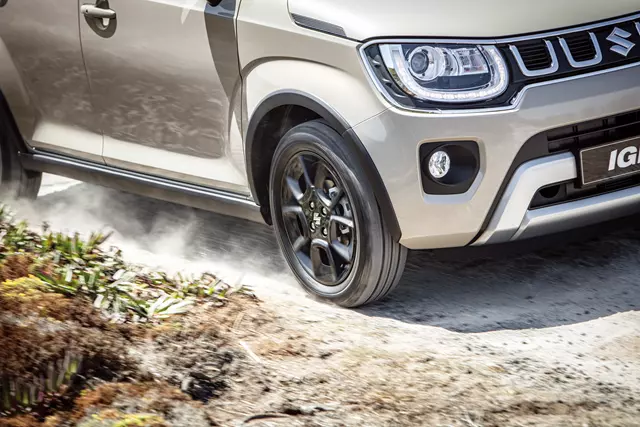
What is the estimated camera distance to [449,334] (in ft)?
16.4

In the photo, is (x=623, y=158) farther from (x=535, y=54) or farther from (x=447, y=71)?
(x=447, y=71)

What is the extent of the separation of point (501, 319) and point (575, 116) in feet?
2.99

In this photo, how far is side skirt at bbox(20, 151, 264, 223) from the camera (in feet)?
18.5

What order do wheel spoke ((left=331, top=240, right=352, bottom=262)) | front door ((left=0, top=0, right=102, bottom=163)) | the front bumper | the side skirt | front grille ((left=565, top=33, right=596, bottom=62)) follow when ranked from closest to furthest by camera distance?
the front bumper < front grille ((left=565, top=33, right=596, bottom=62)) < wheel spoke ((left=331, top=240, right=352, bottom=262)) < the side skirt < front door ((left=0, top=0, right=102, bottom=163))

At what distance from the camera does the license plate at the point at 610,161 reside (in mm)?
4848

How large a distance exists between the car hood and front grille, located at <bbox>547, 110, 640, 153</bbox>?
0.38 metres

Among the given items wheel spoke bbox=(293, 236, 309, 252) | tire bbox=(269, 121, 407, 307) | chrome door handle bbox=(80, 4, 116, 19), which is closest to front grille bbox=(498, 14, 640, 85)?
tire bbox=(269, 121, 407, 307)

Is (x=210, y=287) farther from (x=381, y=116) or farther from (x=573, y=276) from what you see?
(x=573, y=276)

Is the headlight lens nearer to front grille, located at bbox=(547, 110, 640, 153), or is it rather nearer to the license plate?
front grille, located at bbox=(547, 110, 640, 153)

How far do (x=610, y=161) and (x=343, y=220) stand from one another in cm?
106

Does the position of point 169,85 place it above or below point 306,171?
above


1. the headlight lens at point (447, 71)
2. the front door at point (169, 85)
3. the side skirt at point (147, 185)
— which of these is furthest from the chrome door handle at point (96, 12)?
the headlight lens at point (447, 71)

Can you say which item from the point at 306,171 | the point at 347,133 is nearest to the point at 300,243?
the point at 306,171

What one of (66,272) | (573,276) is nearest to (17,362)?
(66,272)
